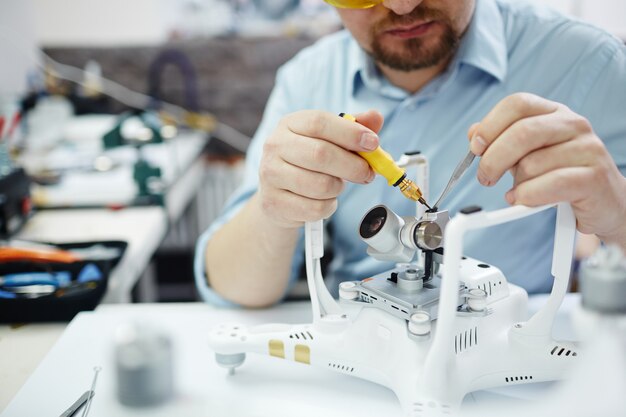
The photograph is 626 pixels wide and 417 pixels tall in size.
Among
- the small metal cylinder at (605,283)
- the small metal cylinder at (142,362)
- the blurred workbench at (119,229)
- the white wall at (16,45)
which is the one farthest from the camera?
the white wall at (16,45)

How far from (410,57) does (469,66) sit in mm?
147

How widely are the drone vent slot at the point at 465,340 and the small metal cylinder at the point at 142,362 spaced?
0.32m

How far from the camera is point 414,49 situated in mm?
1054

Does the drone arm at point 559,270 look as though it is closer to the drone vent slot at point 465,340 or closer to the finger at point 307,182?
the drone vent slot at point 465,340

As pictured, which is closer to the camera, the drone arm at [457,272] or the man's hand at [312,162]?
the drone arm at [457,272]

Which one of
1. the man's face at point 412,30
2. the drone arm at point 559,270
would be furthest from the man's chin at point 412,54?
the drone arm at point 559,270

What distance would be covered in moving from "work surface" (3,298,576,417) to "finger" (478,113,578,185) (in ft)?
0.91

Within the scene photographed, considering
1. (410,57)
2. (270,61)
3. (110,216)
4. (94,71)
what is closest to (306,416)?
(410,57)

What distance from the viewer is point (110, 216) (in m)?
1.55

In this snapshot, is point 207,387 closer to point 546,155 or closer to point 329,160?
point 329,160

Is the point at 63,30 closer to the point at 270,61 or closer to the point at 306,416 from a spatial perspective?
the point at 270,61

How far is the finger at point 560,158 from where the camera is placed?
2.13ft

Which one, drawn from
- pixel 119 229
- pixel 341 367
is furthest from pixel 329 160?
pixel 119 229

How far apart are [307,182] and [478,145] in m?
0.21
